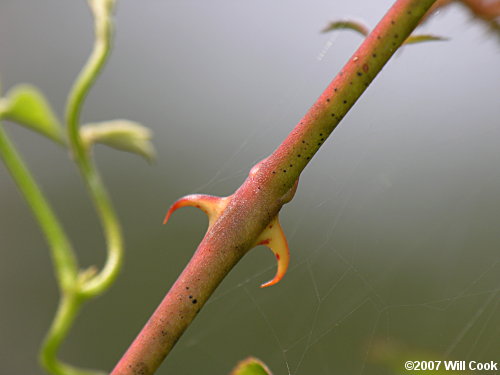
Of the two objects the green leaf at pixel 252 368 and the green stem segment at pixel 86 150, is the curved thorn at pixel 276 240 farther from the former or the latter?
the green stem segment at pixel 86 150

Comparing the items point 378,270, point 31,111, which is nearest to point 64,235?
point 31,111

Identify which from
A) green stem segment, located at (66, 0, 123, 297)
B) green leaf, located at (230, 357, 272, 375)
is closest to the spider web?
green leaf, located at (230, 357, 272, 375)

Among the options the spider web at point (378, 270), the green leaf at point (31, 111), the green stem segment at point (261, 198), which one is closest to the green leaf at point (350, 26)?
the green stem segment at point (261, 198)

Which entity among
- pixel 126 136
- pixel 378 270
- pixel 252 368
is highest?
pixel 378 270

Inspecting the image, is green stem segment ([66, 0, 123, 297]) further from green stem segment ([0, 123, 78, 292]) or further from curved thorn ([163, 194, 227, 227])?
curved thorn ([163, 194, 227, 227])

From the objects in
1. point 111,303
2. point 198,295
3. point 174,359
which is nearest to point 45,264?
point 111,303

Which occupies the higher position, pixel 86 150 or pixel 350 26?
pixel 350 26

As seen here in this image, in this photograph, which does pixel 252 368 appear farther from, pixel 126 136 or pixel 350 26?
pixel 126 136

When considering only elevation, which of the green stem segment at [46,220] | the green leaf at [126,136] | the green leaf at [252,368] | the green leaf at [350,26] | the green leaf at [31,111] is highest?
the green leaf at [350,26]
